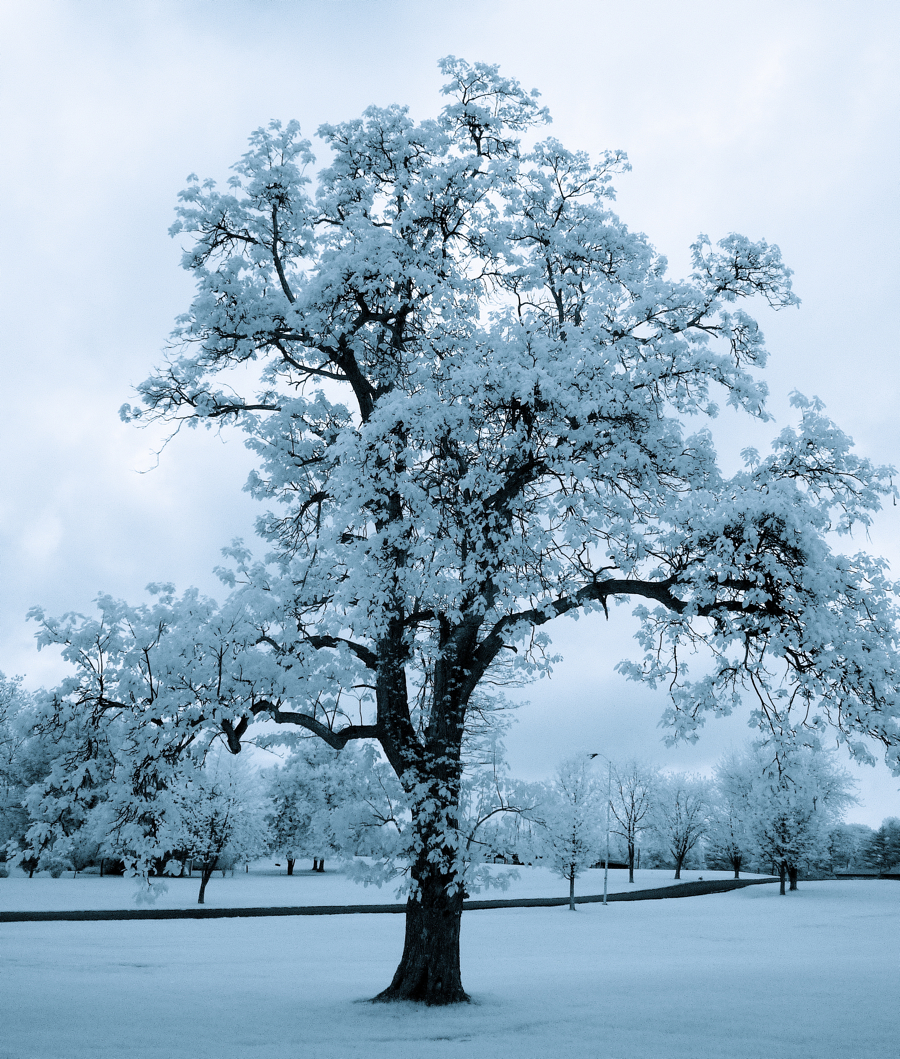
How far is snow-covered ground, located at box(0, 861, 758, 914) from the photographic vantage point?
4271 cm

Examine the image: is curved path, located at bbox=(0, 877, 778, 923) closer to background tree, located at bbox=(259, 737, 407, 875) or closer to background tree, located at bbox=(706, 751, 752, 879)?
background tree, located at bbox=(706, 751, 752, 879)

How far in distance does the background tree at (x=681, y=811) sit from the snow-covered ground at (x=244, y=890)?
3111 millimetres

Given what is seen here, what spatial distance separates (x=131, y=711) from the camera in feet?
39.6

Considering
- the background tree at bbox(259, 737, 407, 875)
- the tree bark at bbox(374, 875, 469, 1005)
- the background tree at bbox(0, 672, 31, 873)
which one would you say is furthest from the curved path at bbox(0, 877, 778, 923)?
the background tree at bbox(259, 737, 407, 875)

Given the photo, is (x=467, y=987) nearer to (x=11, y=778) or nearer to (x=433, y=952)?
(x=433, y=952)

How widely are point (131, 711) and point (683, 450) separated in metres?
9.24

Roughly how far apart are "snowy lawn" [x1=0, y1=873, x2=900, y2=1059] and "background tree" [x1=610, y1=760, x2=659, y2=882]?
3064 cm

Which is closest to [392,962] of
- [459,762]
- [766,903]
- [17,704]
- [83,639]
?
[459,762]

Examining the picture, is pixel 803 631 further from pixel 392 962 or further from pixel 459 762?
pixel 392 962

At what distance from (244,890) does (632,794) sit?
29.6m

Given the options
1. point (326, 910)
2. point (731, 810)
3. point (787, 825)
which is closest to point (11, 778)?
point (326, 910)

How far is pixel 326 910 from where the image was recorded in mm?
41031

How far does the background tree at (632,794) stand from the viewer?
64.6 meters

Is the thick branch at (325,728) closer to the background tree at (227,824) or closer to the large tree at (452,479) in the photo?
the large tree at (452,479)
